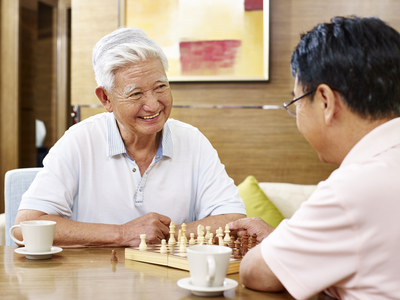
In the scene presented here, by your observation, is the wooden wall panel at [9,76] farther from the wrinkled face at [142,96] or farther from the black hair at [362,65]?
the black hair at [362,65]

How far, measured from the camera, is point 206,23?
3510mm

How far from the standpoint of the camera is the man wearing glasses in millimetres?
867

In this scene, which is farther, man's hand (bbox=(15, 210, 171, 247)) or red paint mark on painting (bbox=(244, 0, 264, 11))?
red paint mark on painting (bbox=(244, 0, 264, 11))

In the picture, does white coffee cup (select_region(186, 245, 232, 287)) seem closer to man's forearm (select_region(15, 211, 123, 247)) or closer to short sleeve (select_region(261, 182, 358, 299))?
short sleeve (select_region(261, 182, 358, 299))

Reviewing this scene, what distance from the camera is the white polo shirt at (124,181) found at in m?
1.96

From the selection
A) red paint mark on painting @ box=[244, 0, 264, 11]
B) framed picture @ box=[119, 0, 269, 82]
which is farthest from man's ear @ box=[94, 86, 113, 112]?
red paint mark on painting @ box=[244, 0, 264, 11]

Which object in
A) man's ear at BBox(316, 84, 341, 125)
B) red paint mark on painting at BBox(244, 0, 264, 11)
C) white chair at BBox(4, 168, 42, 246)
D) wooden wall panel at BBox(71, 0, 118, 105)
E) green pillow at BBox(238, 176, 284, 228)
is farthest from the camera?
wooden wall panel at BBox(71, 0, 118, 105)

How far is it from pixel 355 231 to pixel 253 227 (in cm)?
74

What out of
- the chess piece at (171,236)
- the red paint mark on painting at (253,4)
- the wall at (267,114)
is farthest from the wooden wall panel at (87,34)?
the chess piece at (171,236)

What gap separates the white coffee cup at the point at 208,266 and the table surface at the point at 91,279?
0.05m

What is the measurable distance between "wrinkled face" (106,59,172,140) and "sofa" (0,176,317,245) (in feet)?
4.39

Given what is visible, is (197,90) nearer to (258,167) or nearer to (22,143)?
(258,167)

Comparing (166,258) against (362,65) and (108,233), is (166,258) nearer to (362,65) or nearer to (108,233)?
(108,233)

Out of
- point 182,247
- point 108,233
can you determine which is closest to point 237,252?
point 182,247
